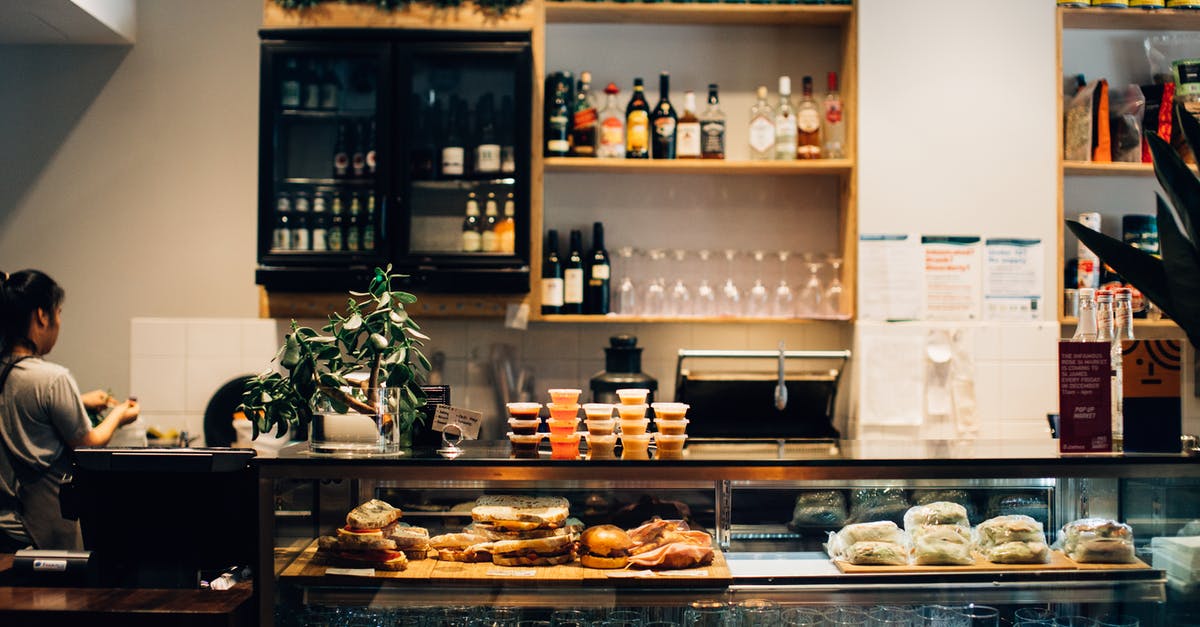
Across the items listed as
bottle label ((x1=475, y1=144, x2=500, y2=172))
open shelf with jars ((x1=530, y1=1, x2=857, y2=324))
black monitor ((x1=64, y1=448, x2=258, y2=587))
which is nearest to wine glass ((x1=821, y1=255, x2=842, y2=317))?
open shelf with jars ((x1=530, y1=1, x2=857, y2=324))

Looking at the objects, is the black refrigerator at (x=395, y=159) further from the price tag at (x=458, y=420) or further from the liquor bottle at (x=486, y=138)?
the price tag at (x=458, y=420)

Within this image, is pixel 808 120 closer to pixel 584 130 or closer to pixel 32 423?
pixel 584 130

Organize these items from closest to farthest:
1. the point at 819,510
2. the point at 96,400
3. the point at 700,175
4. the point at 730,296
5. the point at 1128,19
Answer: the point at 819,510 < the point at 96,400 < the point at 730,296 < the point at 1128,19 < the point at 700,175

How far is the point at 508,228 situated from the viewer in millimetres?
3855

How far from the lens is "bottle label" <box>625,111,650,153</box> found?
155 inches

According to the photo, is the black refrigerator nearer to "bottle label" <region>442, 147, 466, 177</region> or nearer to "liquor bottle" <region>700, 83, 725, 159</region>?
"bottle label" <region>442, 147, 466, 177</region>

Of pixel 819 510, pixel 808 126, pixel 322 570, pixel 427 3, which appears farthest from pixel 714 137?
pixel 322 570

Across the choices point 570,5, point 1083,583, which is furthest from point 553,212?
point 1083,583

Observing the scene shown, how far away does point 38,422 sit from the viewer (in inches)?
120

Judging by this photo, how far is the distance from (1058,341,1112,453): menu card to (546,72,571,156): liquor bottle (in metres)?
2.29

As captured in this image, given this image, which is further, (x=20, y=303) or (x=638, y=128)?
(x=638, y=128)

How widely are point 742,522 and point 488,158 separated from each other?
7.10 ft

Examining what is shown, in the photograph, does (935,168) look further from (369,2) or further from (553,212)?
(369,2)

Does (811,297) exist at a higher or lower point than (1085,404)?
higher
